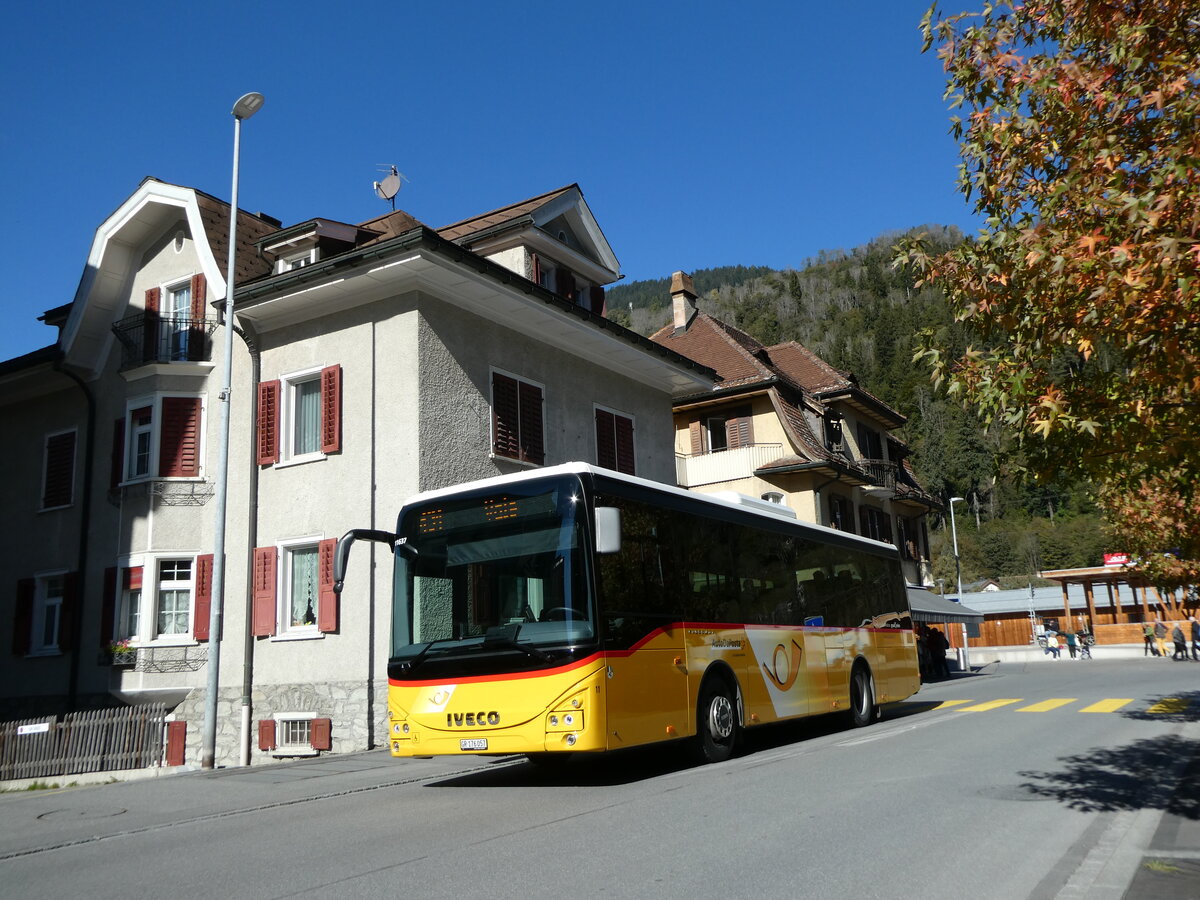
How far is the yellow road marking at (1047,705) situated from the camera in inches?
686

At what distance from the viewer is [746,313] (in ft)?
461

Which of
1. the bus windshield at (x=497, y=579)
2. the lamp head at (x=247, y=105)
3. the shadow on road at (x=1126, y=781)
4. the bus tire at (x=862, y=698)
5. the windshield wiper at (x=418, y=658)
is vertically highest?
the lamp head at (x=247, y=105)

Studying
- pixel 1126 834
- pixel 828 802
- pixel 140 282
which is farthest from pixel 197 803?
pixel 140 282

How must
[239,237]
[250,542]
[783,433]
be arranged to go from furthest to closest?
[783,433], [239,237], [250,542]

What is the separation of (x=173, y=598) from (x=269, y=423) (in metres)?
4.02

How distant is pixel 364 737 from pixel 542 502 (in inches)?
337

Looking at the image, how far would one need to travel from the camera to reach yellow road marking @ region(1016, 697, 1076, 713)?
57.2 ft

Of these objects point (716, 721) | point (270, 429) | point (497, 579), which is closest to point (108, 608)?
point (270, 429)

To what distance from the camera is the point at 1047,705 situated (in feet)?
61.0

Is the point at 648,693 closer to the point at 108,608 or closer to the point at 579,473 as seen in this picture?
the point at 579,473

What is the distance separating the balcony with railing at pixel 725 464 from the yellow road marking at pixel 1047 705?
1517cm

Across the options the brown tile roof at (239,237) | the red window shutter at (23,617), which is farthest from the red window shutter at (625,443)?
the red window shutter at (23,617)

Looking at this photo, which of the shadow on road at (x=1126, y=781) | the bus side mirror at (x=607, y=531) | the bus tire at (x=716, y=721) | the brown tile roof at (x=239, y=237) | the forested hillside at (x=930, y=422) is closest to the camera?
the shadow on road at (x=1126, y=781)

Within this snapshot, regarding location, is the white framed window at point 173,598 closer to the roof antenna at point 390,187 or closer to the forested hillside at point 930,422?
the roof antenna at point 390,187
